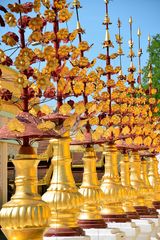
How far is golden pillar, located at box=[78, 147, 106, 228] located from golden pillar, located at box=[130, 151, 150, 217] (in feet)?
13.7

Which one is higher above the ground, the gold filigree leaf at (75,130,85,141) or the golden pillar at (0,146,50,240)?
the gold filigree leaf at (75,130,85,141)

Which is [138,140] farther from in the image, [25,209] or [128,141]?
[25,209]

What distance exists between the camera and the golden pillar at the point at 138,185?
47.7ft

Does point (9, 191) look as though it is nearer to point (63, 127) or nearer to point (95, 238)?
point (95, 238)

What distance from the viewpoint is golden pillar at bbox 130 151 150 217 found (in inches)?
573

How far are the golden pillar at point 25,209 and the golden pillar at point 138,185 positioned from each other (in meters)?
7.68

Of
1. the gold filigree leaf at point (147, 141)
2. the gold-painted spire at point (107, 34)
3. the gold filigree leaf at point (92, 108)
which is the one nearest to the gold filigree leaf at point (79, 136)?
the gold filigree leaf at point (92, 108)

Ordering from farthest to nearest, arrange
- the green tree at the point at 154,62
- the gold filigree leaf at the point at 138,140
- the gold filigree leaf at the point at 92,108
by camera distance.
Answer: the green tree at the point at 154,62 → the gold filigree leaf at the point at 138,140 → the gold filigree leaf at the point at 92,108

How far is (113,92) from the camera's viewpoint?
38.7 ft

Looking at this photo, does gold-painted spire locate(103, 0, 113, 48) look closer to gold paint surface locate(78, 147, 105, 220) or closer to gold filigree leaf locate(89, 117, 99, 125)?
gold filigree leaf locate(89, 117, 99, 125)

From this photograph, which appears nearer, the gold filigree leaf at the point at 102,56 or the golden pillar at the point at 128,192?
the gold filigree leaf at the point at 102,56

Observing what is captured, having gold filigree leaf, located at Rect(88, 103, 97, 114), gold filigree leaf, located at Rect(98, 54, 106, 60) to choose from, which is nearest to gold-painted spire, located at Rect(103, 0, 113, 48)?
gold filigree leaf, located at Rect(98, 54, 106, 60)

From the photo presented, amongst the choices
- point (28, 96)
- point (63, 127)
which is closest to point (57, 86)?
point (63, 127)

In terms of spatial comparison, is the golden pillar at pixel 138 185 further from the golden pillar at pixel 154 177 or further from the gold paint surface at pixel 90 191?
the gold paint surface at pixel 90 191
